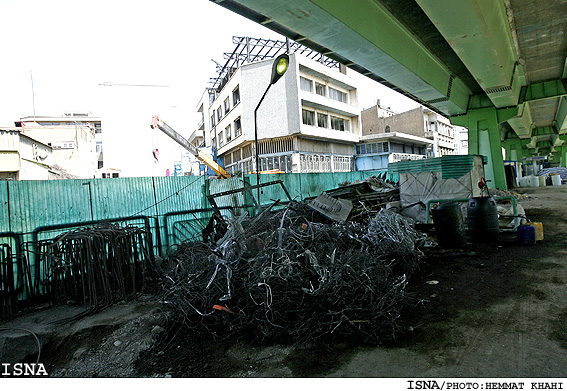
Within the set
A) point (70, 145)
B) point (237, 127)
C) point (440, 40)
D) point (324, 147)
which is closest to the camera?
point (440, 40)

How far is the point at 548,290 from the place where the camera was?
4262mm

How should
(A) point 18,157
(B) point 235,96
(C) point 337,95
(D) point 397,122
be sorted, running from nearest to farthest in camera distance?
1. (A) point 18,157
2. (B) point 235,96
3. (C) point 337,95
4. (D) point 397,122

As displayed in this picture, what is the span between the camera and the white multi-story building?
101 ft

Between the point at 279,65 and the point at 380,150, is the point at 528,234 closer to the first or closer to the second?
the point at 279,65

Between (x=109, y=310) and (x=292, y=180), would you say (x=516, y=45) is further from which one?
(x=109, y=310)

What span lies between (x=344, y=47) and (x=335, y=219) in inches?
169

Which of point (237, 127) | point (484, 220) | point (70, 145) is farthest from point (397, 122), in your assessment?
point (70, 145)

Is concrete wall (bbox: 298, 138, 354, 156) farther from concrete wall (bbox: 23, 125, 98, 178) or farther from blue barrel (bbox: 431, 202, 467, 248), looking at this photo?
concrete wall (bbox: 23, 125, 98, 178)

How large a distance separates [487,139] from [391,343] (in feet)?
62.7

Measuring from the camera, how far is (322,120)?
114 feet

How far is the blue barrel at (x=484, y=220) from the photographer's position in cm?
728

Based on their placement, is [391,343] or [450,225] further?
[450,225]

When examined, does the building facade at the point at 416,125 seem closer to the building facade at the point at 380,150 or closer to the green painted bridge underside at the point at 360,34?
the building facade at the point at 380,150

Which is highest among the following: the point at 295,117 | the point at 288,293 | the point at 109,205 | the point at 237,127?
the point at 237,127
